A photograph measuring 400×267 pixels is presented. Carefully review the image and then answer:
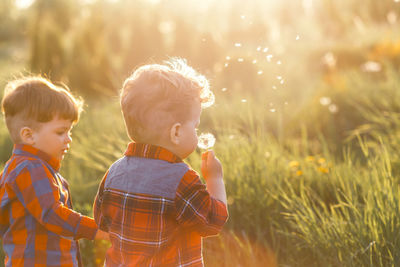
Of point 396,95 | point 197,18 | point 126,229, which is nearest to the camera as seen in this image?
point 126,229

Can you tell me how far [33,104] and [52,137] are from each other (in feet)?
0.52

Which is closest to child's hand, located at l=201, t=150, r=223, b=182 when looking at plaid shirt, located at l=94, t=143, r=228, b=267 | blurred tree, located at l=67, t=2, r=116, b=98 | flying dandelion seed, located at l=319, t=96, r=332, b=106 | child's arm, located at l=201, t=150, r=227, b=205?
child's arm, located at l=201, t=150, r=227, b=205

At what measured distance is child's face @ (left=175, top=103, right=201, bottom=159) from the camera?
157 centimetres

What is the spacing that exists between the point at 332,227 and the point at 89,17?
7678 mm

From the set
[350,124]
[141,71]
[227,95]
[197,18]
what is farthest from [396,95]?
[197,18]

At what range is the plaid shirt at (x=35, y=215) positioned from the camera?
171 centimetres

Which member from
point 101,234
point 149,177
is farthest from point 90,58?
point 149,177

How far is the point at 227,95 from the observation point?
6570mm

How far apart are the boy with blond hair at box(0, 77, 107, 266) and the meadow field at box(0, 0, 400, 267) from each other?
1.06 feet

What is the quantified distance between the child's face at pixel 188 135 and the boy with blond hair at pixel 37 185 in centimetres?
55

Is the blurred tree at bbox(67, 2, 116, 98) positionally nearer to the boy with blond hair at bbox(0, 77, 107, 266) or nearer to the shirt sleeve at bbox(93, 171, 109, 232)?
the boy with blond hair at bbox(0, 77, 107, 266)

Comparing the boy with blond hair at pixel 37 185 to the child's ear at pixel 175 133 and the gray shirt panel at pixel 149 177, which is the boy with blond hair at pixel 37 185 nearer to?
the gray shirt panel at pixel 149 177

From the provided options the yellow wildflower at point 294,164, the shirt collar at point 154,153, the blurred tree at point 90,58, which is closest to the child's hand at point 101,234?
the shirt collar at point 154,153

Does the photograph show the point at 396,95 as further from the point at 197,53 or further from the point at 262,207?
the point at 197,53
